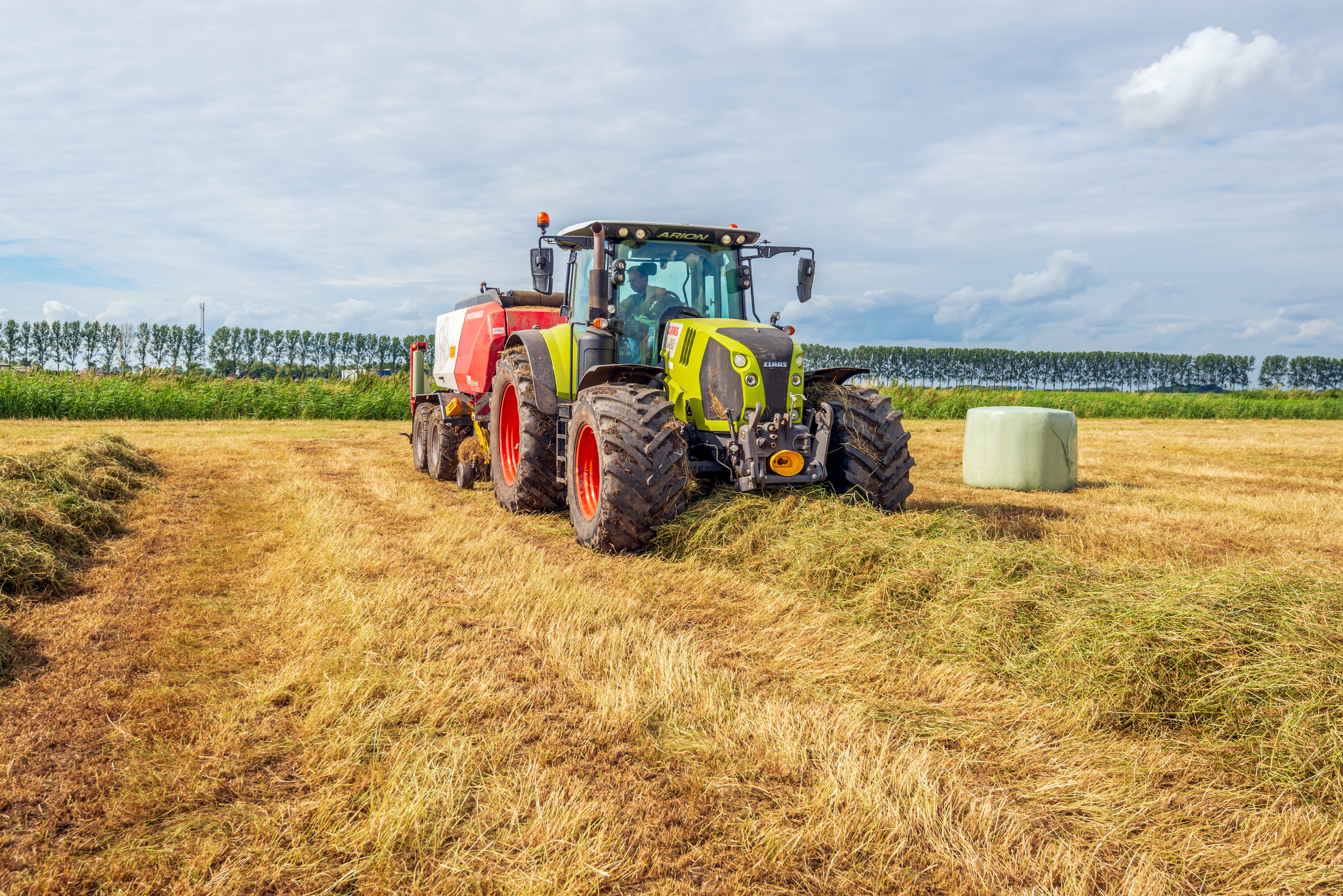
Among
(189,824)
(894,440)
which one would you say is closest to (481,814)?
(189,824)

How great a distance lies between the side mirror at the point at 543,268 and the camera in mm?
7926

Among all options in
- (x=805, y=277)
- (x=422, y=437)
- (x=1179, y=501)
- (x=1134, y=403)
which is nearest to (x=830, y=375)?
(x=805, y=277)

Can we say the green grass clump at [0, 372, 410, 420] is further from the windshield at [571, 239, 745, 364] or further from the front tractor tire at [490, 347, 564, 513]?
the windshield at [571, 239, 745, 364]

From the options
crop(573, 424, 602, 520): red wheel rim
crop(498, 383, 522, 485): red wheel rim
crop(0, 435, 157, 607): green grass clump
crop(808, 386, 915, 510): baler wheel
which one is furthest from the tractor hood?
crop(0, 435, 157, 607): green grass clump

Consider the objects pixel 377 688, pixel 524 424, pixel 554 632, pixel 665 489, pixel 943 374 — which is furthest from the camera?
pixel 943 374

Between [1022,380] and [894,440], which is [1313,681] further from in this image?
[1022,380]

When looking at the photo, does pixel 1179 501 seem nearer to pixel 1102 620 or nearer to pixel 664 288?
pixel 664 288

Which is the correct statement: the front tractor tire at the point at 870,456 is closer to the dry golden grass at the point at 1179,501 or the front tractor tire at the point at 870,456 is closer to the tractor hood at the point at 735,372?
the tractor hood at the point at 735,372

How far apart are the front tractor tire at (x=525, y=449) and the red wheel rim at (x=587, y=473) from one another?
884mm

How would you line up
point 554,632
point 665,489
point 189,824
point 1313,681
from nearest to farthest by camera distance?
point 189,824 < point 1313,681 < point 554,632 < point 665,489

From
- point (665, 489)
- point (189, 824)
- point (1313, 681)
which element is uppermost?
point (665, 489)

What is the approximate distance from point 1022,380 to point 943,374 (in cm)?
1042

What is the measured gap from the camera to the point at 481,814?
250 centimetres

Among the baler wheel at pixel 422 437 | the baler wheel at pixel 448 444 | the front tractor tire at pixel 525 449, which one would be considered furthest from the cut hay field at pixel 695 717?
the baler wheel at pixel 422 437
